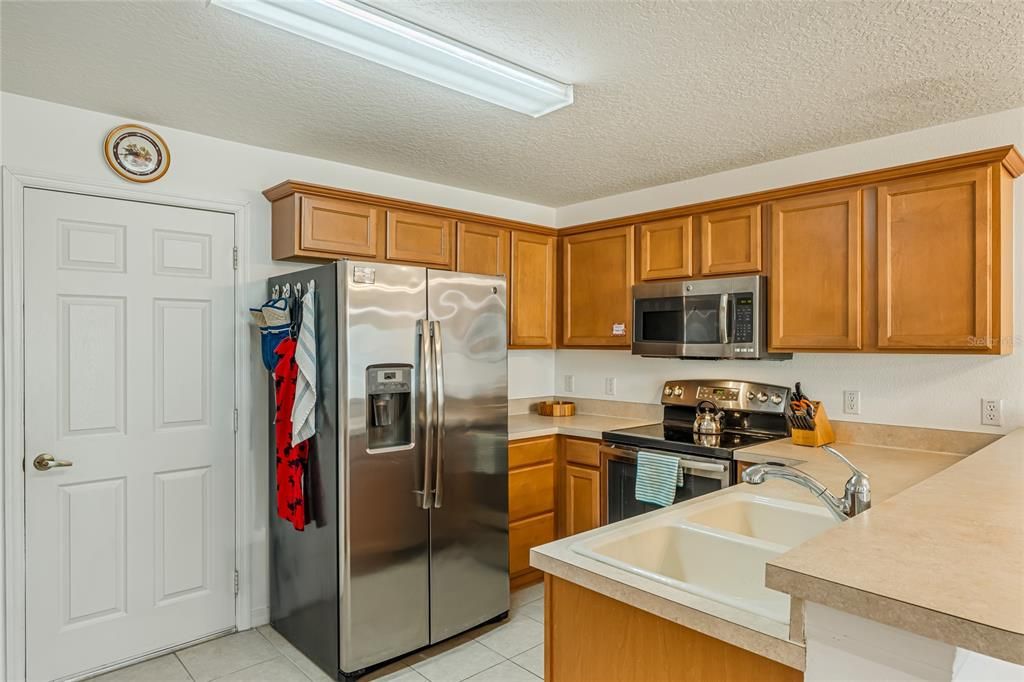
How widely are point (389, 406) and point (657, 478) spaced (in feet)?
4.75

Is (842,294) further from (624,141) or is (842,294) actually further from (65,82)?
(65,82)

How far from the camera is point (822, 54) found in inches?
84.0

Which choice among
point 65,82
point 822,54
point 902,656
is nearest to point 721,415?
point 822,54

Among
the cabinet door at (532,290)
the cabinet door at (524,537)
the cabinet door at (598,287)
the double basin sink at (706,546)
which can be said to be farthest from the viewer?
the cabinet door at (532,290)

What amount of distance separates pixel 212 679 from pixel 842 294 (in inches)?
131

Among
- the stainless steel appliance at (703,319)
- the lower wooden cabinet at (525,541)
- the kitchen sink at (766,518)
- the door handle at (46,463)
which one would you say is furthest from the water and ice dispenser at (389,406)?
the stainless steel appliance at (703,319)

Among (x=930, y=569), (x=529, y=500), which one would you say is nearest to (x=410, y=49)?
(x=930, y=569)

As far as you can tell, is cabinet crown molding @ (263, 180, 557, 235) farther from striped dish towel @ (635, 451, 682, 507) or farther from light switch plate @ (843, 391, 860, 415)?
light switch plate @ (843, 391, 860, 415)

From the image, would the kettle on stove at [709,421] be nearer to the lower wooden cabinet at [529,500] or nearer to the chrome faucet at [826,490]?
the lower wooden cabinet at [529,500]

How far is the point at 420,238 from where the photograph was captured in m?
3.46

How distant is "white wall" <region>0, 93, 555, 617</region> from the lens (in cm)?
252

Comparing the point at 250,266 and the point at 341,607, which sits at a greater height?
the point at 250,266

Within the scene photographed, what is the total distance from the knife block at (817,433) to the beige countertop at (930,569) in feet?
5.31

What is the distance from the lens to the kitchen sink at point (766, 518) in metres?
1.74
